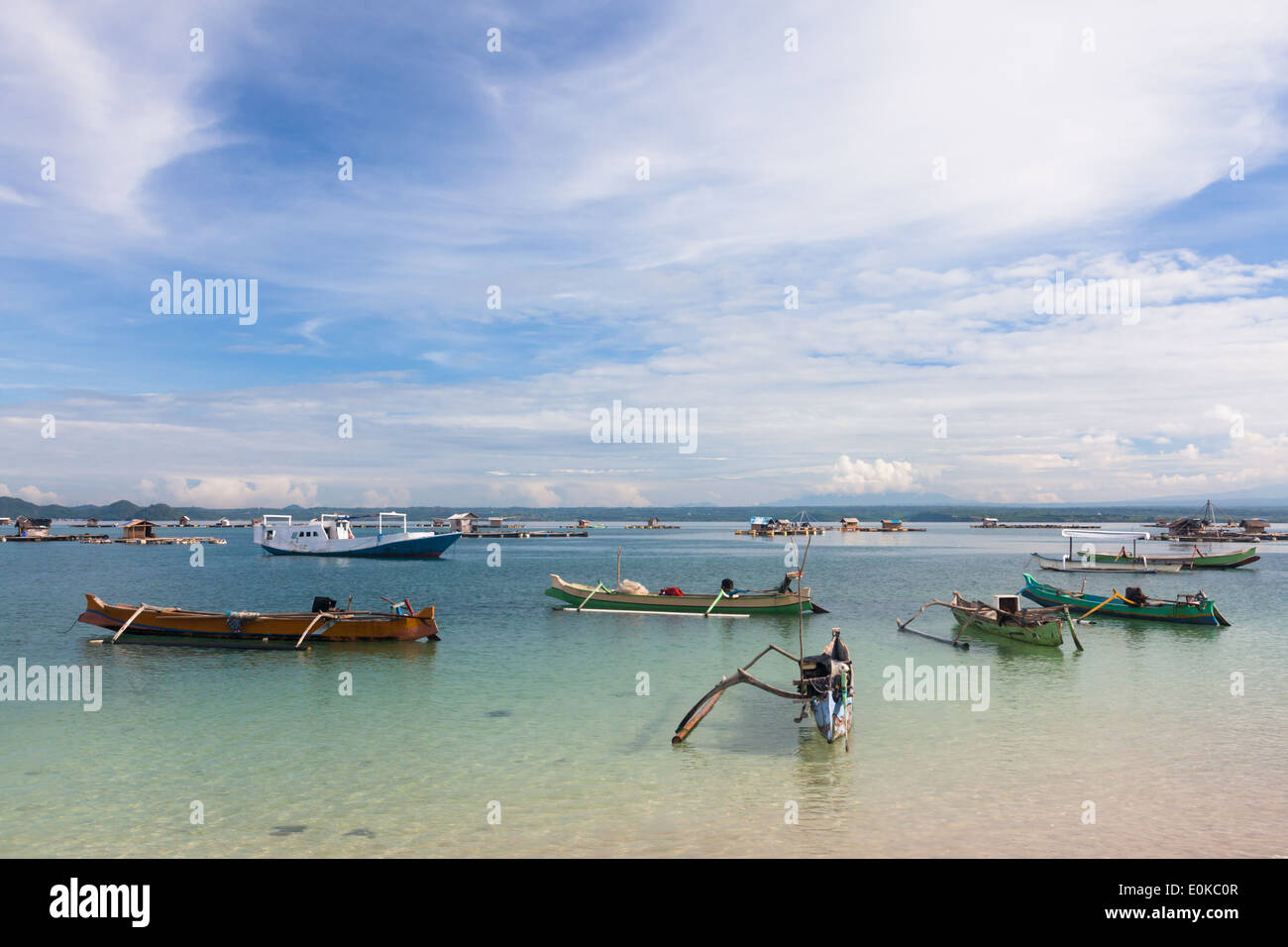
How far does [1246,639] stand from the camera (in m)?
33.0

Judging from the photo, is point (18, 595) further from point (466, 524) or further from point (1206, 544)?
point (1206, 544)

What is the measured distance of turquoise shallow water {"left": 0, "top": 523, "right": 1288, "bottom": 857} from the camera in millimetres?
12633

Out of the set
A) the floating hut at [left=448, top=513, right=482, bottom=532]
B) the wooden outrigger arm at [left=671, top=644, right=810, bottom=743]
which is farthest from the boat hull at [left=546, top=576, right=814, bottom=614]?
the floating hut at [left=448, top=513, right=482, bottom=532]

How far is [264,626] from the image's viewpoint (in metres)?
29.9

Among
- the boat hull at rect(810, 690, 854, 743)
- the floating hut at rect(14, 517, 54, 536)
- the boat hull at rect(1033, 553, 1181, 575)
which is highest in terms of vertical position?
the floating hut at rect(14, 517, 54, 536)

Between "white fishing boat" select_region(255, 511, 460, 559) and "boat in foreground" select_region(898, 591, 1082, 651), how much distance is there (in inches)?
2584

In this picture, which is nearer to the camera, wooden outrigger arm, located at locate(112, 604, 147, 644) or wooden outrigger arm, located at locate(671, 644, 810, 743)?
wooden outrigger arm, located at locate(671, 644, 810, 743)

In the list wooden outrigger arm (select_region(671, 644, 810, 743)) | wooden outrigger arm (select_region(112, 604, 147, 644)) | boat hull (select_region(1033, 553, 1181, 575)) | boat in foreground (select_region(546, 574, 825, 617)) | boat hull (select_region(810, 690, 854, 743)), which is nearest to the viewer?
boat hull (select_region(810, 690, 854, 743))

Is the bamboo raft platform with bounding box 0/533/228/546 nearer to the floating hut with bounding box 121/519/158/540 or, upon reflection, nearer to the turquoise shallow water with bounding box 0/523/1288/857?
the floating hut with bounding box 121/519/158/540

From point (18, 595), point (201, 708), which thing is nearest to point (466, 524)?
point (18, 595)

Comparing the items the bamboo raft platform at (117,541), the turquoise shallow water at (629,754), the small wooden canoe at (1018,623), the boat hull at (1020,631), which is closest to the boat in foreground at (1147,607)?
the turquoise shallow water at (629,754)

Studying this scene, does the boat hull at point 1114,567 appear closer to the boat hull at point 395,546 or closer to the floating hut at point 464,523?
the boat hull at point 395,546

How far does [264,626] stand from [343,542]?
66.3 meters
